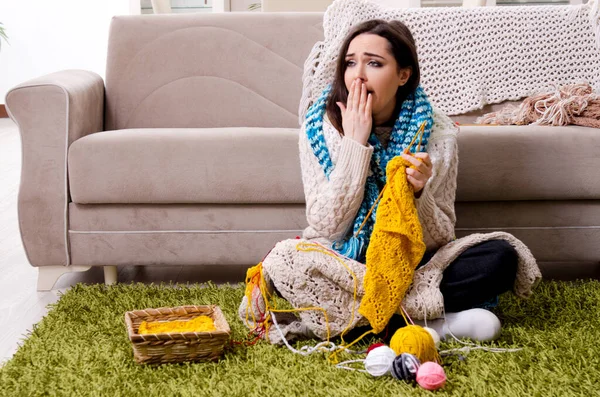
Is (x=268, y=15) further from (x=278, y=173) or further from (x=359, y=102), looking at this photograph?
(x=359, y=102)

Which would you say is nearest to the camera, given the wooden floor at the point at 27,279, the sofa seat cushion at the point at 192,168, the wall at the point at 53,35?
the wooden floor at the point at 27,279

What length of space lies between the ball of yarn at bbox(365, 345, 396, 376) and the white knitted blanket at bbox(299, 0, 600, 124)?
4.13 feet

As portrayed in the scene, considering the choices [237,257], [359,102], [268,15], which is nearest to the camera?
[359,102]

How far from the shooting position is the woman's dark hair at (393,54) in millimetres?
1663

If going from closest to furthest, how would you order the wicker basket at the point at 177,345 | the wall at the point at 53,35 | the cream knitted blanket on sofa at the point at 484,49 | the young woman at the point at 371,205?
the wicker basket at the point at 177,345
the young woman at the point at 371,205
the cream knitted blanket on sofa at the point at 484,49
the wall at the point at 53,35

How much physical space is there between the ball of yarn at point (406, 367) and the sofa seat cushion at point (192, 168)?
0.76 m

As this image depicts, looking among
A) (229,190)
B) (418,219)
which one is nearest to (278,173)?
(229,190)

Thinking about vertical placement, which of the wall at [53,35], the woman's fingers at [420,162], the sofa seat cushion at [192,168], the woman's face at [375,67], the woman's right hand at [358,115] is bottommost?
the wall at [53,35]

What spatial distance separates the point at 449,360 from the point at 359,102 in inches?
23.8

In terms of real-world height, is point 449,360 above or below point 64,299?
above

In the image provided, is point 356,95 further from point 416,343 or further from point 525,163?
point 525,163

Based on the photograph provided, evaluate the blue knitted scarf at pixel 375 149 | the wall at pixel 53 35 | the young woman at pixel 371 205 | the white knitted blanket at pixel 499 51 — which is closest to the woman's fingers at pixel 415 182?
the young woman at pixel 371 205

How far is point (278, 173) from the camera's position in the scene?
2084 millimetres

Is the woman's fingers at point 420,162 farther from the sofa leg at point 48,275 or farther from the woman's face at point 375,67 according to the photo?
the sofa leg at point 48,275
